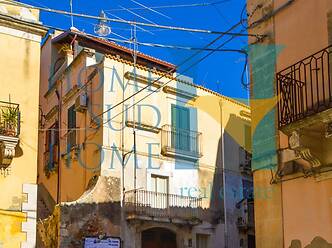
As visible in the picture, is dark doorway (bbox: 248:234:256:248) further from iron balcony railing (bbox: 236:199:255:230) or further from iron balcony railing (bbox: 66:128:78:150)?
iron balcony railing (bbox: 66:128:78:150)

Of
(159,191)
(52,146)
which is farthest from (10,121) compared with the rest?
(52,146)

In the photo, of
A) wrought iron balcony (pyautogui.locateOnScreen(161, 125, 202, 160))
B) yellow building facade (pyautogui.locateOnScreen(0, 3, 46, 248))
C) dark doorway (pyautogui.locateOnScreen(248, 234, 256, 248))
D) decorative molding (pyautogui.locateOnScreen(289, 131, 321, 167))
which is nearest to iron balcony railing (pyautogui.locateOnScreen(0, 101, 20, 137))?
yellow building facade (pyautogui.locateOnScreen(0, 3, 46, 248))

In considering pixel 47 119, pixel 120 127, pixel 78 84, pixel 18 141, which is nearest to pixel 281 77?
pixel 18 141

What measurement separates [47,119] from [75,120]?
4087 millimetres

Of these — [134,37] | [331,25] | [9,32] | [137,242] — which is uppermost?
[134,37]

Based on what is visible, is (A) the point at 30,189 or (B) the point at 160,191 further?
(B) the point at 160,191

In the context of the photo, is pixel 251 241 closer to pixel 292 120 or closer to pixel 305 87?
pixel 305 87

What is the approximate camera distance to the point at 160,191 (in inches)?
906

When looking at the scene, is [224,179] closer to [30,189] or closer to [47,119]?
[47,119]

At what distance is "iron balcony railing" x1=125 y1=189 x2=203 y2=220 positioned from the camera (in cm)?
2152

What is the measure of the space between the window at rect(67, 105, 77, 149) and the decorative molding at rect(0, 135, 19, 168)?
9491 millimetres

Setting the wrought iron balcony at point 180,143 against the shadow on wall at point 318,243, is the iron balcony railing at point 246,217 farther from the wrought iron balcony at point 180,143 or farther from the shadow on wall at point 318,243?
the shadow on wall at point 318,243

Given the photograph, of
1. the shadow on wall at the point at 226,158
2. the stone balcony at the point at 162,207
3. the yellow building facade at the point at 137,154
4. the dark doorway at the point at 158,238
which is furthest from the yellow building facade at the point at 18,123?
the shadow on wall at the point at 226,158

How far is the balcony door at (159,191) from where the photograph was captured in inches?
879
